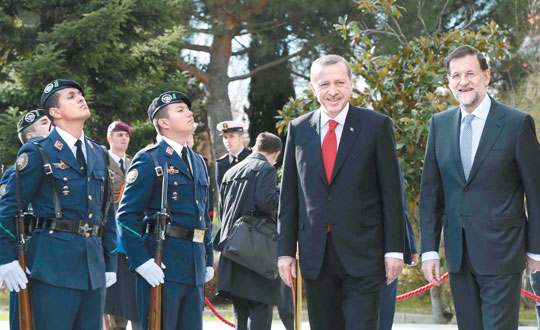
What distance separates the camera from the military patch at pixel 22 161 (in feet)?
14.0

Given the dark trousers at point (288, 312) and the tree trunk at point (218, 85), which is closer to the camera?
the dark trousers at point (288, 312)

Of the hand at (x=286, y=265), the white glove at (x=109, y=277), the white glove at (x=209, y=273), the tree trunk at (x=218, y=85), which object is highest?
the tree trunk at (x=218, y=85)

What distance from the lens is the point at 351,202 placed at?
3998 millimetres

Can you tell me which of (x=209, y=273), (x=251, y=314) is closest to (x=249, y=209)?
(x=251, y=314)

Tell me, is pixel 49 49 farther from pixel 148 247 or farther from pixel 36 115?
pixel 148 247

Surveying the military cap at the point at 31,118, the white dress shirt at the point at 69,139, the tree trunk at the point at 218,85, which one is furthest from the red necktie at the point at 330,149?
the tree trunk at the point at 218,85

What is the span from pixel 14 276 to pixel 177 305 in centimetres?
104

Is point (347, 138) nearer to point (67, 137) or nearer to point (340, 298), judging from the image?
point (340, 298)

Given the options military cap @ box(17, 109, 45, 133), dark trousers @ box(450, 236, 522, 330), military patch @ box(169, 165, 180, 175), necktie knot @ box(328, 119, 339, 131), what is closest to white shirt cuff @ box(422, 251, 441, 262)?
dark trousers @ box(450, 236, 522, 330)

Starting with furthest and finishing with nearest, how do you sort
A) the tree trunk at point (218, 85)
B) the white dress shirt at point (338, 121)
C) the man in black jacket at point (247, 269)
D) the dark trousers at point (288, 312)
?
the tree trunk at point (218, 85) < the dark trousers at point (288, 312) < the man in black jacket at point (247, 269) < the white dress shirt at point (338, 121)

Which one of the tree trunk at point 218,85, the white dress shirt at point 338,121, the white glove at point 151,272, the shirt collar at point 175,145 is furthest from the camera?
the tree trunk at point 218,85

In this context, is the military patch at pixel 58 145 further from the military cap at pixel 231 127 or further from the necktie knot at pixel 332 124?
the military cap at pixel 231 127

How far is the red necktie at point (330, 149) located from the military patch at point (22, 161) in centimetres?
161

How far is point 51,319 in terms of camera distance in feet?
13.7
